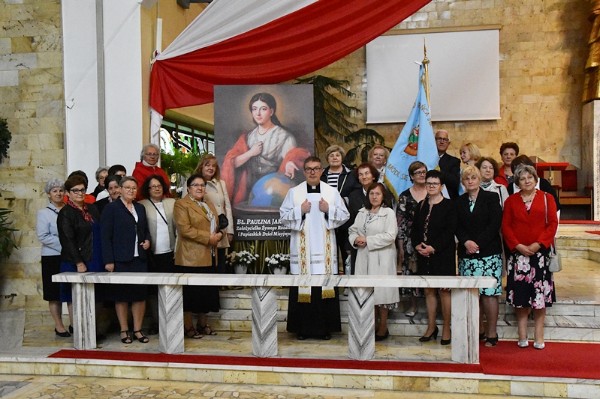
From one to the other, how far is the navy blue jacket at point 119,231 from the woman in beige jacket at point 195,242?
333mm

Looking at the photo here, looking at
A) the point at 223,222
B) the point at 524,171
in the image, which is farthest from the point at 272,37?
the point at 524,171

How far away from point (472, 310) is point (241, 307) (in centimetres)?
221

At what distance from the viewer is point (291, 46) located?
5.75 meters

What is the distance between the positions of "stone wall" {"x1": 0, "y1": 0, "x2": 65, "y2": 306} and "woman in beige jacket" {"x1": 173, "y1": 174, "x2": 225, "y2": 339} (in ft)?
7.99

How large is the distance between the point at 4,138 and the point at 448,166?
188 inches

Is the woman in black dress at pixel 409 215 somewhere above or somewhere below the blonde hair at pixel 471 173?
below

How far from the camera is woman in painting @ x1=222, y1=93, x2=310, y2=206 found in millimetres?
5664

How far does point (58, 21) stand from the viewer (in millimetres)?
6500

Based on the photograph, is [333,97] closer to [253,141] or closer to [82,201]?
[253,141]

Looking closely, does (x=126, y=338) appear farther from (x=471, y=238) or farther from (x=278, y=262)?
(x=471, y=238)

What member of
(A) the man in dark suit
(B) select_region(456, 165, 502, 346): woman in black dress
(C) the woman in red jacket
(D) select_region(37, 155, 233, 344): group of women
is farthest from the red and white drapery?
(C) the woman in red jacket

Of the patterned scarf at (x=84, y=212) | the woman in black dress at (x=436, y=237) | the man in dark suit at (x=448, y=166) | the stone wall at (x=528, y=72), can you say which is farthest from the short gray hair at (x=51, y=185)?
the stone wall at (x=528, y=72)

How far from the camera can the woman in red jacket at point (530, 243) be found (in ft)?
14.2

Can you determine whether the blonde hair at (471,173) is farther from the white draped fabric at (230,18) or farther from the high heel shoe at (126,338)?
the high heel shoe at (126,338)
